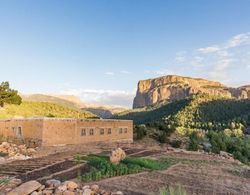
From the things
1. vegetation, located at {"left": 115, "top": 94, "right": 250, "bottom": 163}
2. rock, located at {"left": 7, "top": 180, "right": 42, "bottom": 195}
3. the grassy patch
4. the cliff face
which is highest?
the cliff face

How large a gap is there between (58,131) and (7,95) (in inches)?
797

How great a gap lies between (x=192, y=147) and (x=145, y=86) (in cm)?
15616

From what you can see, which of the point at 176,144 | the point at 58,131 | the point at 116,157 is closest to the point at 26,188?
the point at 116,157

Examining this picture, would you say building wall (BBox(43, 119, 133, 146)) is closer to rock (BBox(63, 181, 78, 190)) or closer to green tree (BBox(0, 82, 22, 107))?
rock (BBox(63, 181, 78, 190))

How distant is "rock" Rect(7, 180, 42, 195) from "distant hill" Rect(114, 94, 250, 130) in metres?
56.8

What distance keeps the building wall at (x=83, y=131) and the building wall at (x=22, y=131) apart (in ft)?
1.98

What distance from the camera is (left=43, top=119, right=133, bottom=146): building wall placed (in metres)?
19.7

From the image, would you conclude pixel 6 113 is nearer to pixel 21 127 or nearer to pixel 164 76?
pixel 21 127

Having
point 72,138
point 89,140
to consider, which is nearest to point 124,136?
point 89,140

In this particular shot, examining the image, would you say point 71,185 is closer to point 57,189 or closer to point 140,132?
point 57,189

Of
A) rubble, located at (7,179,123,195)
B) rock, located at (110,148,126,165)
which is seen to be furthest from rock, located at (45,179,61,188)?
rock, located at (110,148,126,165)

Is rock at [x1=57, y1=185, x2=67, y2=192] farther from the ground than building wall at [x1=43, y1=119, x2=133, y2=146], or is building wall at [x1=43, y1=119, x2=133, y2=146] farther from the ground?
building wall at [x1=43, y1=119, x2=133, y2=146]

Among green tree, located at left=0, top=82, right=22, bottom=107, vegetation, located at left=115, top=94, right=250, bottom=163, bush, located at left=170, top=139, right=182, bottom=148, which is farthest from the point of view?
vegetation, located at left=115, top=94, right=250, bottom=163

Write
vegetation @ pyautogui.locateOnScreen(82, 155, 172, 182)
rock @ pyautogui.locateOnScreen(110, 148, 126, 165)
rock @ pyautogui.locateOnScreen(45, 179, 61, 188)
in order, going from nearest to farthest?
rock @ pyautogui.locateOnScreen(45, 179, 61, 188), vegetation @ pyautogui.locateOnScreen(82, 155, 172, 182), rock @ pyautogui.locateOnScreen(110, 148, 126, 165)
